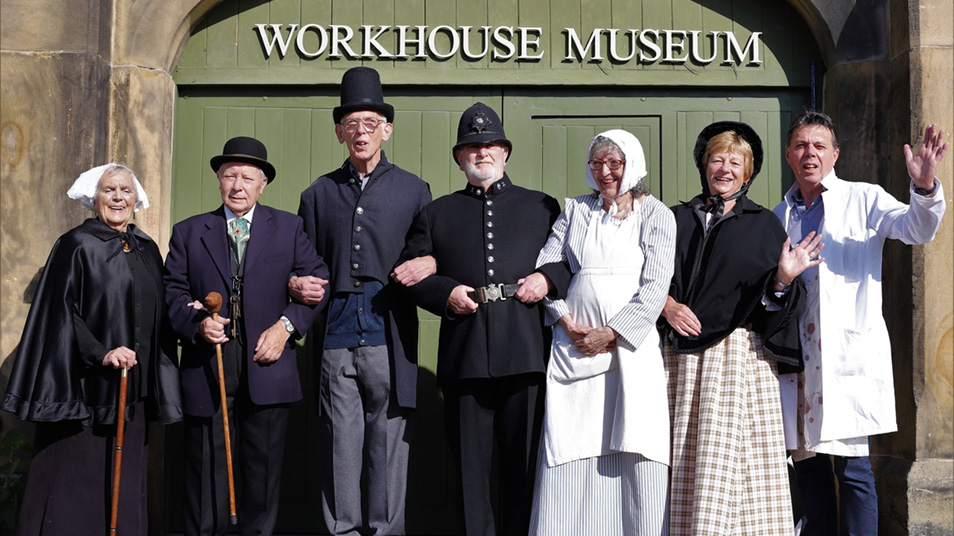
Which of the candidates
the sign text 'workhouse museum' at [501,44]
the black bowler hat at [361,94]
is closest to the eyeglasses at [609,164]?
the black bowler hat at [361,94]

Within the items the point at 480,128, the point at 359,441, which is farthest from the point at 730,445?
the point at 480,128

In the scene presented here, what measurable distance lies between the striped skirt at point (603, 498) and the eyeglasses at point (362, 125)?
1.88 metres

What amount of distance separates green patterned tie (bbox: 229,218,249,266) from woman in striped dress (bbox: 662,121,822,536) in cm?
212

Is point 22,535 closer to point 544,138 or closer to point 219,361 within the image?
point 219,361

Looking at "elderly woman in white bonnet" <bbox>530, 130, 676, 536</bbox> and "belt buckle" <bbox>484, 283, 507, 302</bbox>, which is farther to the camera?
"belt buckle" <bbox>484, 283, 507, 302</bbox>

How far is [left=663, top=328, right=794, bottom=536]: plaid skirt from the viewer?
4.53 meters

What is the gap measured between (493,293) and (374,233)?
0.72 metres

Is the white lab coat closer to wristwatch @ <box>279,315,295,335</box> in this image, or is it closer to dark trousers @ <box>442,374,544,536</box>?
dark trousers @ <box>442,374,544,536</box>

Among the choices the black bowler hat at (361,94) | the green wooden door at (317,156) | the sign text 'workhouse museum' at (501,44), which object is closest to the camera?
the black bowler hat at (361,94)

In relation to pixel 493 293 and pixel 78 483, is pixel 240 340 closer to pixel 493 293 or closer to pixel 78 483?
pixel 78 483

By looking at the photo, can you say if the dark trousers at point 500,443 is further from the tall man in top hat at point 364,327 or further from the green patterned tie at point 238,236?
the green patterned tie at point 238,236

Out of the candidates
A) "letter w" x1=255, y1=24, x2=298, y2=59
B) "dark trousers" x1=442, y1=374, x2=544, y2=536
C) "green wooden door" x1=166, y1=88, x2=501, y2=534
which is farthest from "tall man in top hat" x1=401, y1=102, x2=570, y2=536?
"letter w" x1=255, y1=24, x2=298, y2=59

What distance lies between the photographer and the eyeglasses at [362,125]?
5296 mm

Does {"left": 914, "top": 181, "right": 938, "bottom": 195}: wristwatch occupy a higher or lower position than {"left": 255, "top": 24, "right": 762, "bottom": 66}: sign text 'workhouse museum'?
lower
